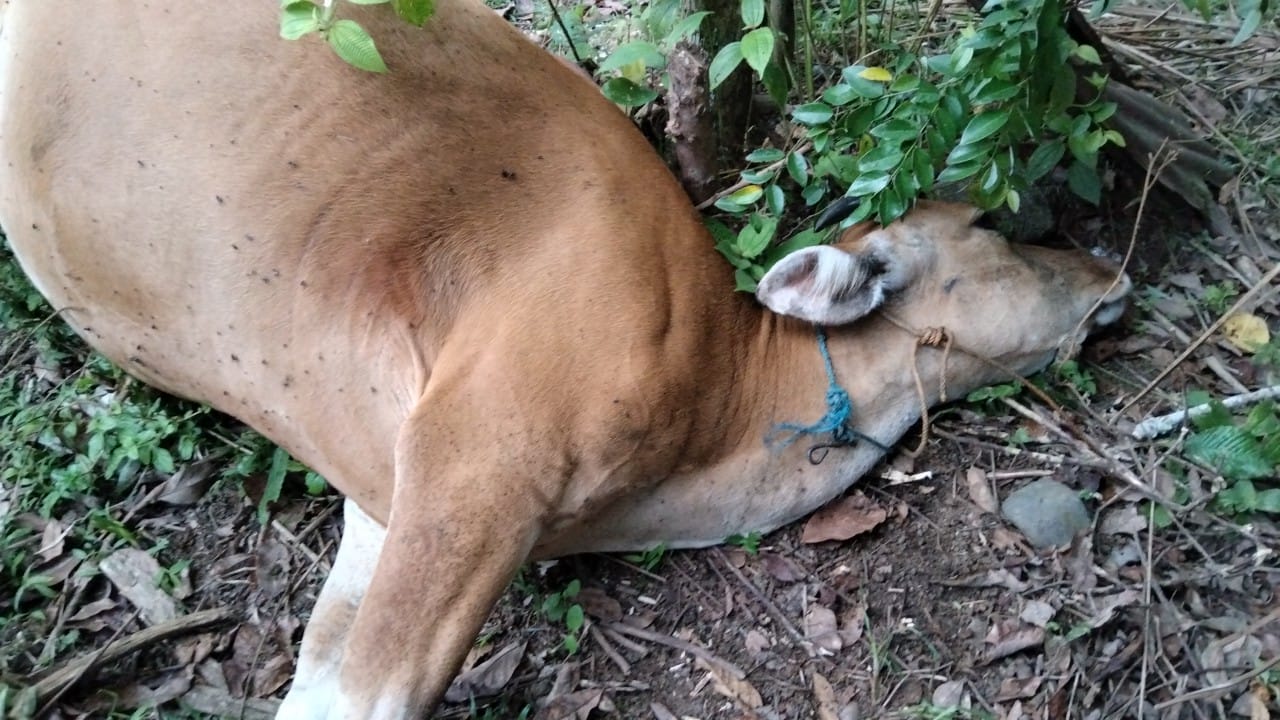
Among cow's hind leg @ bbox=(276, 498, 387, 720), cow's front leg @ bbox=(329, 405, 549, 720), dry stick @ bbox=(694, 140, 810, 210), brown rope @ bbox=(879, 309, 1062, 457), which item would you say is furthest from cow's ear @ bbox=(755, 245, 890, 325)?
cow's hind leg @ bbox=(276, 498, 387, 720)

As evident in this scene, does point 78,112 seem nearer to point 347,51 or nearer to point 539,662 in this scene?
point 347,51

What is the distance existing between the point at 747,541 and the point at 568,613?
61cm

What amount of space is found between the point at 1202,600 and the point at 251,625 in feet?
9.38

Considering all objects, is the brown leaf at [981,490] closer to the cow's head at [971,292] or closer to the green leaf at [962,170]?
the cow's head at [971,292]

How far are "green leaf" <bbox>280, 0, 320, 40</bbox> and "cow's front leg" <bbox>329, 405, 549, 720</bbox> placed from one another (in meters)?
1.06

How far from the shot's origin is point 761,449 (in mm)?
3217

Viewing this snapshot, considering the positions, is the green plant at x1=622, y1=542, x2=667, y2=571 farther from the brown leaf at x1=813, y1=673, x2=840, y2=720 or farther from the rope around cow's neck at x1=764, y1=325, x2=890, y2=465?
the brown leaf at x1=813, y1=673, x2=840, y2=720

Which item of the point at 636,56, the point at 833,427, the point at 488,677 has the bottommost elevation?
the point at 488,677

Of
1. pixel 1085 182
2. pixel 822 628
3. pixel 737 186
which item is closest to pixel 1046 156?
pixel 1085 182

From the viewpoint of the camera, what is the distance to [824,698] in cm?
281

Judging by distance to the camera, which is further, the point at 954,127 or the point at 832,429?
the point at 832,429

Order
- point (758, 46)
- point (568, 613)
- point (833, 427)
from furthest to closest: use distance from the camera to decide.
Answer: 1. point (833, 427)
2. point (568, 613)
3. point (758, 46)

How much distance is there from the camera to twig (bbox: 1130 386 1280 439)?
118 inches

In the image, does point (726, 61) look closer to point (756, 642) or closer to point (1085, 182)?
point (1085, 182)
